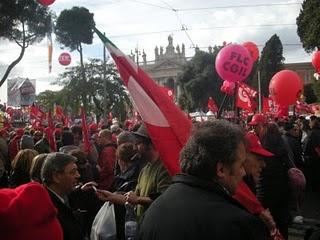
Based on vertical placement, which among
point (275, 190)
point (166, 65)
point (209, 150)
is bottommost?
point (275, 190)

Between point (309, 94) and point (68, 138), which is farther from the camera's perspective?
point (309, 94)

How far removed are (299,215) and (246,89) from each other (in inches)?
317

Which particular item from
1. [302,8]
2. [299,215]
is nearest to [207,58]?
[302,8]

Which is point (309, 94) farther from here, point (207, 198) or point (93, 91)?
point (207, 198)

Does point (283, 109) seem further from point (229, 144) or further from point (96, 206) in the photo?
point (229, 144)

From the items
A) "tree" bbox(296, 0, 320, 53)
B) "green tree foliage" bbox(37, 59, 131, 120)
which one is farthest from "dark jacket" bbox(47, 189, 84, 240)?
"tree" bbox(296, 0, 320, 53)

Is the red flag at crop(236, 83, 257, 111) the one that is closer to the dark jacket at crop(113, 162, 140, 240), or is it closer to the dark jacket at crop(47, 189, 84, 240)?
the dark jacket at crop(113, 162, 140, 240)

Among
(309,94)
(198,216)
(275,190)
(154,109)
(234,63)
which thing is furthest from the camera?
(309,94)

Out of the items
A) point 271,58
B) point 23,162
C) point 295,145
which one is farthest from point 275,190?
point 271,58

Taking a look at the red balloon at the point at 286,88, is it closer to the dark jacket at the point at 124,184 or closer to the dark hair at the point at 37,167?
the dark jacket at the point at 124,184

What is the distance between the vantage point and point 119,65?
3.60 m

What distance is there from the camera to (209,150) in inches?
84.3

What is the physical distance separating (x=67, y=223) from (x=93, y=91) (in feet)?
108

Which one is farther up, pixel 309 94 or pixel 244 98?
pixel 244 98
